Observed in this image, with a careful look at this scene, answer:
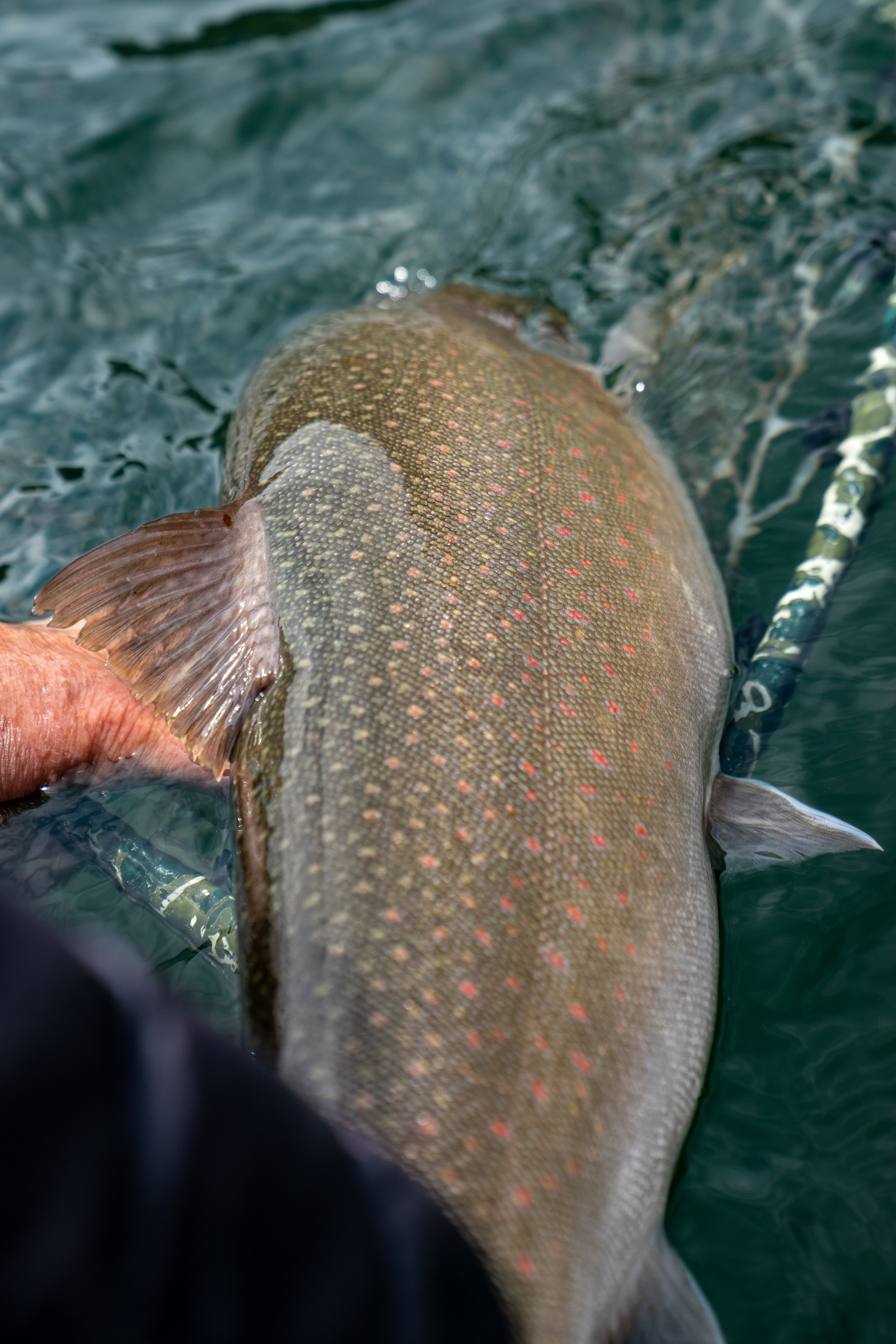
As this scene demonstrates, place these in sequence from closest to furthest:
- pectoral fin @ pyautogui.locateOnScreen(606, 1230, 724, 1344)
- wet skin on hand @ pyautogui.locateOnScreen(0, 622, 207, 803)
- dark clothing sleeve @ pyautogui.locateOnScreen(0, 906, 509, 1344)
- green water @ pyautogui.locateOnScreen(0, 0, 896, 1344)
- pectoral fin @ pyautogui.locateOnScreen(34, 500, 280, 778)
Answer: dark clothing sleeve @ pyautogui.locateOnScreen(0, 906, 509, 1344), pectoral fin @ pyautogui.locateOnScreen(606, 1230, 724, 1344), green water @ pyautogui.locateOnScreen(0, 0, 896, 1344), pectoral fin @ pyautogui.locateOnScreen(34, 500, 280, 778), wet skin on hand @ pyautogui.locateOnScreen(0, 622, 207, 803)

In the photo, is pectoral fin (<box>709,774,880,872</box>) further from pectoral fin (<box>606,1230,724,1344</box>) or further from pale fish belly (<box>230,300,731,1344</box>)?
pectoral fin (<box>606,1230,724,1344</box>)

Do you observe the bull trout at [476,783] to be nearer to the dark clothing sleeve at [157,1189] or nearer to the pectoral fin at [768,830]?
the pectoral fin at [768,830]

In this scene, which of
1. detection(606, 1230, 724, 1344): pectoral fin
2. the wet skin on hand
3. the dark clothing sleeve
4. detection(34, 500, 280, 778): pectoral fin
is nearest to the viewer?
the dark clothing sleeve

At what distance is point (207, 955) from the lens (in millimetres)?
2287

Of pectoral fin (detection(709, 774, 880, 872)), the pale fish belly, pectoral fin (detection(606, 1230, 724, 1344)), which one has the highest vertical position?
the pale fish belly

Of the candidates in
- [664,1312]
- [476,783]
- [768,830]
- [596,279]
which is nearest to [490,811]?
[476,783]

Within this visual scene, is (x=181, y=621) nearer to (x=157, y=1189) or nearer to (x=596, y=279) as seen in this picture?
(x=157, y=1189)

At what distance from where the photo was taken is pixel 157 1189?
963 mm

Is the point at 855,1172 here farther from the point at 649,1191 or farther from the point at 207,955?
the point at 207,955

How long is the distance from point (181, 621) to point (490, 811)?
90 centimetres

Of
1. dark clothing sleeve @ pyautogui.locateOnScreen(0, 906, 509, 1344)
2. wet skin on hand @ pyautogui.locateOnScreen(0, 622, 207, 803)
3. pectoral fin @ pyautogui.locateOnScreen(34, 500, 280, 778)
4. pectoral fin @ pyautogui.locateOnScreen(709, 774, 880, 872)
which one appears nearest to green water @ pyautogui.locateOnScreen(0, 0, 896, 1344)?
pectoral fin @ pyautogui.locateOnScreen(709, 774, 880, 872)

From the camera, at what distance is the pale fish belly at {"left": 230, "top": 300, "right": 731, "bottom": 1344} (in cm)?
168

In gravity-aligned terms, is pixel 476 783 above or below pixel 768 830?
above

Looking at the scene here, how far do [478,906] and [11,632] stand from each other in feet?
5.86
